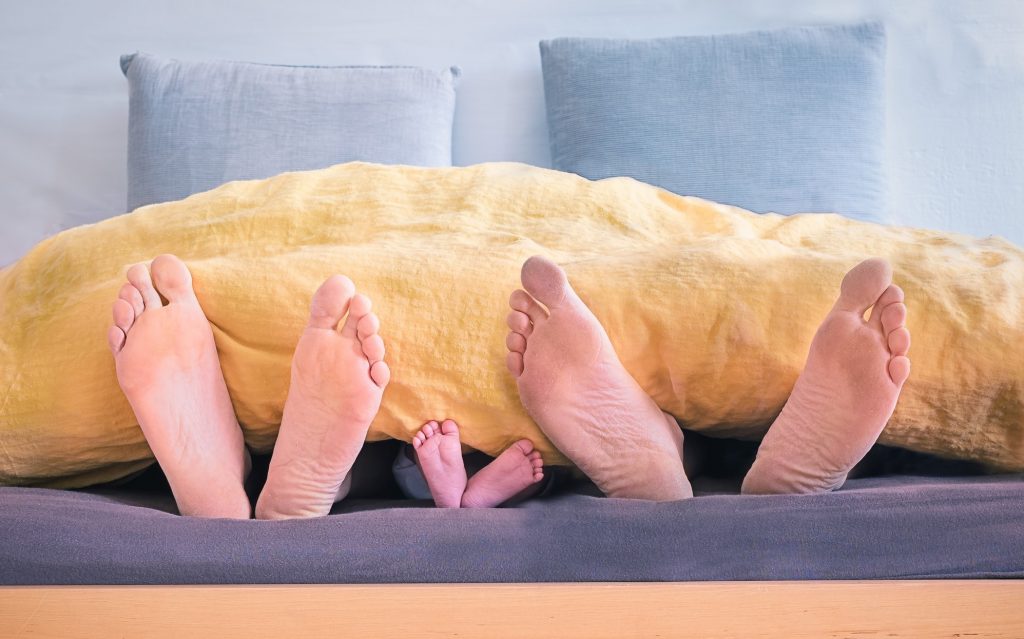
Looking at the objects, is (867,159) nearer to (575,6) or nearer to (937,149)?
(937,149)

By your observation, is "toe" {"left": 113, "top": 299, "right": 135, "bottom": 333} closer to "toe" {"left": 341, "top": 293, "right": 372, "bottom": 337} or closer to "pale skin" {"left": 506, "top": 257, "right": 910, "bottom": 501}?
"toe" {"left": 341, "top": 293, "right": 372, "bottom": 337}

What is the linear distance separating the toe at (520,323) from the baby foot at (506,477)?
4.9 inches

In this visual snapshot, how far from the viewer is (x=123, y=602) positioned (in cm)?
70

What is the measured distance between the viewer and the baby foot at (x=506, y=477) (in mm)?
950

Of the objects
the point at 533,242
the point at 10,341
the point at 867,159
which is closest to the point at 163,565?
the point at 10,341

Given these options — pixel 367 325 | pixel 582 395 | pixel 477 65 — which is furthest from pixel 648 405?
pixel 477 65

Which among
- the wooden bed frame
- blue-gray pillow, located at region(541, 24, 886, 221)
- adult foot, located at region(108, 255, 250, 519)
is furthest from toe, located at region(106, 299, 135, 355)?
blue-gray pillow, located at region(541, 24, 886, 221)

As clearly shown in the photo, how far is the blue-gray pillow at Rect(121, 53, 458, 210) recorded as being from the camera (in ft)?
6.04

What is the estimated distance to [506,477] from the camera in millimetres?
954

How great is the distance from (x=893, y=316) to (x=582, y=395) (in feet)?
0.99

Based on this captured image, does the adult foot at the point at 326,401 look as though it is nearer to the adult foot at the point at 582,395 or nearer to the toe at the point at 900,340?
the adult foot at the point at 582,395

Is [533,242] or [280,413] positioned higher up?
[533,242]

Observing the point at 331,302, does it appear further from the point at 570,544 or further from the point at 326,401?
the point at 570,544

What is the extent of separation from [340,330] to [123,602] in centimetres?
31
